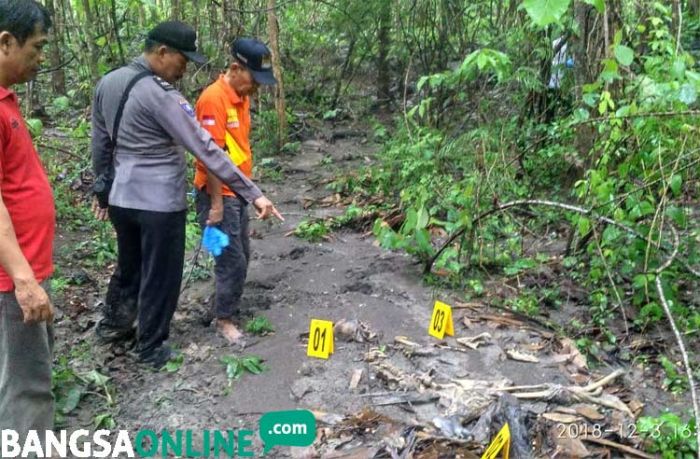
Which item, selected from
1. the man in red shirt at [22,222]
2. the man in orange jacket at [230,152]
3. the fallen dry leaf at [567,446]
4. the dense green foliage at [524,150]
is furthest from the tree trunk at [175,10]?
the fallen dry leaf at [567,446]

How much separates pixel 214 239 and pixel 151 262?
0.46 m

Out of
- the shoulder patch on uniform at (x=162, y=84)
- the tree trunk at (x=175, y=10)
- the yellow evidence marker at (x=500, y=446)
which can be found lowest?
the yellow evidence marker at (x=500, y=446)

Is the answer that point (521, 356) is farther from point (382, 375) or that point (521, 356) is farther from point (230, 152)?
point (230, 152)

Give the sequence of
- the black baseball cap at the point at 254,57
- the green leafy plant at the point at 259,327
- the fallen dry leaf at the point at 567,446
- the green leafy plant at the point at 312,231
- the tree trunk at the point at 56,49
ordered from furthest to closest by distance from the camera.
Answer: the tree trunk at the point at 56,49 → the green leafy plant at the point at 312,231 → the green leafy plant at the point at 259,327 → the black baseball cap at the point at 254,57 → the fallen dry leaf at the point at 567,446

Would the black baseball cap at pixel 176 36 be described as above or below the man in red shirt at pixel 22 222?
above

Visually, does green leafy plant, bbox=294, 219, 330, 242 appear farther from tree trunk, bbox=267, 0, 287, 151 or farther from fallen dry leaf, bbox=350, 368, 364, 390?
tree trunk, bbox=267, 0, 287, 151

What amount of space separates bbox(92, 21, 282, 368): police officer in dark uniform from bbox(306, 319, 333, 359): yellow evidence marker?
0.75 meters

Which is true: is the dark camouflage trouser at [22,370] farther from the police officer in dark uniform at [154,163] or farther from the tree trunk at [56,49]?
the tree trunk at [56,49]

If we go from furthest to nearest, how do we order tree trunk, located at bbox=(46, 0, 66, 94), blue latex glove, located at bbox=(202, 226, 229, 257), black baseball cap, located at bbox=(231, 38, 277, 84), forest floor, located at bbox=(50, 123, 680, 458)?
tree trunk, located at bbox=(46, 0, 66, 94) < blue latex glove, located at bbox=(202, 226, 229, 257) < black baseball cap, located at bbox=(231, 38, 277, 84) < forest floor, located at bbox=(50, 123, 680, 458)

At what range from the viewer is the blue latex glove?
4348 millimetres

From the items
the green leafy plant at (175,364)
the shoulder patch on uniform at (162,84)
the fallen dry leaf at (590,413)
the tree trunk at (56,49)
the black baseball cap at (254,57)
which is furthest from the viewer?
the tree trunk at (56,49)

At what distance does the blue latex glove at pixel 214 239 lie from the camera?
4.35 m

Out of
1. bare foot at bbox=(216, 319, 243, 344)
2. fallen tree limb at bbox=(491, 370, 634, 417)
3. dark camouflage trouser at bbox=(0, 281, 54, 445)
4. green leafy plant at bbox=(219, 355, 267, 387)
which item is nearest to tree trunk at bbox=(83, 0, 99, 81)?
bare foot at bbox=(216, 319, 243, 344)

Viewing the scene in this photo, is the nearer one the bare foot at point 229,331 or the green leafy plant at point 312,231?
the bare foot at point 229,331
